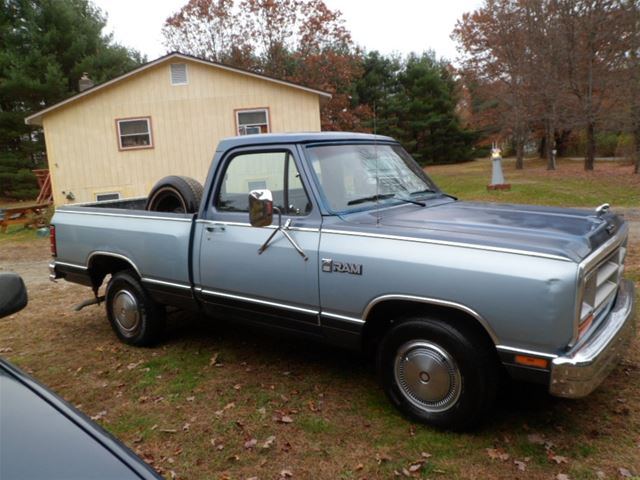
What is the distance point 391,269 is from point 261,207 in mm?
1011

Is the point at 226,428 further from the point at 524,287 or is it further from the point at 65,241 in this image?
the point at 65,241

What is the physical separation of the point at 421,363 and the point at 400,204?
1.42 m

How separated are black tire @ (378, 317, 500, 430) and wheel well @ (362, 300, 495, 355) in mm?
36

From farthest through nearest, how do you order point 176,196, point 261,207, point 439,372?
point 176,196 → point 261,207 → point 439,372

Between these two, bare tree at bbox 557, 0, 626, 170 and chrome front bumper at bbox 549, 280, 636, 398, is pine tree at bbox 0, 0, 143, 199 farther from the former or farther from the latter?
chrome front bumper at bbox 549, 280, 636, 398

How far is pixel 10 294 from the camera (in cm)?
239

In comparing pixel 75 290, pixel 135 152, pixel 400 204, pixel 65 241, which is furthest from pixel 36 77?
pixel 400 204

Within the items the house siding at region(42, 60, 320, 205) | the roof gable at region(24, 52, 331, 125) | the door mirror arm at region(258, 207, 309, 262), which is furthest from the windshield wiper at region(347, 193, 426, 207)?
the roof gable at region(24, 52, 331, 125)

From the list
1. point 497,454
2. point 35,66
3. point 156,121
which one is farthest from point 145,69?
point 35,66

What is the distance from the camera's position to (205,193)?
457 centimetres

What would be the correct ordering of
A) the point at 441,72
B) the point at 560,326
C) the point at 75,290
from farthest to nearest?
the point at 441,72, the point at 75,290, the point at 560,326

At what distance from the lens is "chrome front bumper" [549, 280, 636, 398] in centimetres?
279

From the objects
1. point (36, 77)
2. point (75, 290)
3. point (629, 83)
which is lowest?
point (75, 290)

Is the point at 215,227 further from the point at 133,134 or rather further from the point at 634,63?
the point at 634,63
